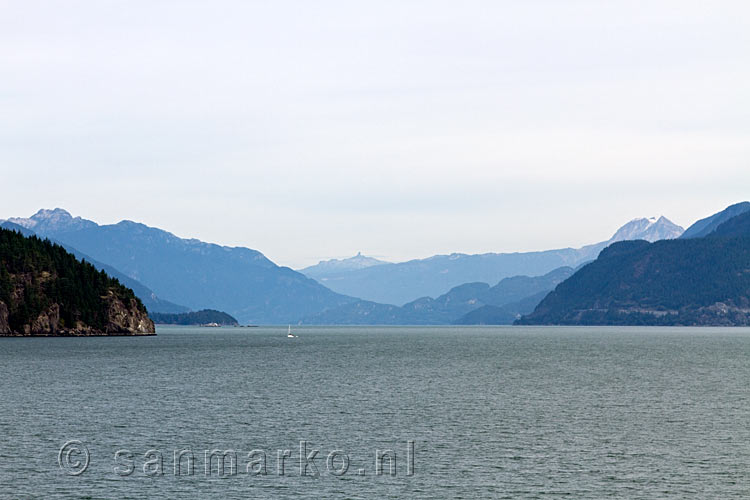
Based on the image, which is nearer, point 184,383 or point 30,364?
point 184,383

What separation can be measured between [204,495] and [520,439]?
32895 millimetres

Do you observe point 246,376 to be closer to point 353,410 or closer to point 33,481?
point 353,410

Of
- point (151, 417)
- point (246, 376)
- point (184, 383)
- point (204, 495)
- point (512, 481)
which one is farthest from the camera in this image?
point (246, 376)

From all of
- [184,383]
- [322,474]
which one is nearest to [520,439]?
[322,474]

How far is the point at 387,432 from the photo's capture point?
8506cm

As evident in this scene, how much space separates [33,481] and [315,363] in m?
134

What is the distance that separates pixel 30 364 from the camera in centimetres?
17188

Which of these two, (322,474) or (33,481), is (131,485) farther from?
(322,474)

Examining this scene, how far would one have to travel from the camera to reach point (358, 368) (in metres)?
176

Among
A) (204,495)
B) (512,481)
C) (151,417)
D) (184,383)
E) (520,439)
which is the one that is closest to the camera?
(204,495)

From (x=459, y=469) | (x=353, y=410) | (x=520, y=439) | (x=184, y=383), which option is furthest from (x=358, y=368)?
(x=459, y=469)

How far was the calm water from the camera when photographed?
61.7m

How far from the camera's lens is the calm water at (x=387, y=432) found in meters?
61.7

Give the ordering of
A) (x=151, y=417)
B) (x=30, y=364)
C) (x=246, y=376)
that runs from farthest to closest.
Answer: (x=30, y=364) → (x=246, y=376) → (x=151, y=417)
